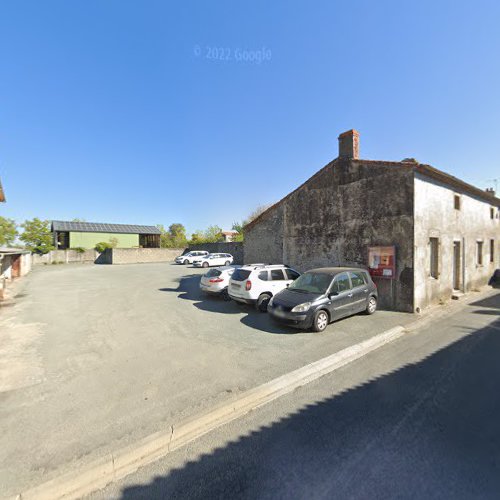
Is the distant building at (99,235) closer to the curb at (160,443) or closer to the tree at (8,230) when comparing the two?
the tree at (8,230)

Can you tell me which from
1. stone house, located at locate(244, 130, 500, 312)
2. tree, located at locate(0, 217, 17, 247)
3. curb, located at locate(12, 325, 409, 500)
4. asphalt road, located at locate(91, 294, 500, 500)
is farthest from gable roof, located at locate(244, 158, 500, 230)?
tree, located at locate(0, 217, 17, 247)

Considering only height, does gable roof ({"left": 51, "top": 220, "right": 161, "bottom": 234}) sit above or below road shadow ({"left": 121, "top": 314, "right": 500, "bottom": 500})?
above

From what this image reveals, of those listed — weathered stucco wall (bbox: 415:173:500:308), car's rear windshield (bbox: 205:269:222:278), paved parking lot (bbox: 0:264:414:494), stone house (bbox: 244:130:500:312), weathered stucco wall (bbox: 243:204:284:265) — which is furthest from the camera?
weathered stucco wall (bbox: 243:204:284:265)

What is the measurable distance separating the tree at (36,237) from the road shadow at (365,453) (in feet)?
133

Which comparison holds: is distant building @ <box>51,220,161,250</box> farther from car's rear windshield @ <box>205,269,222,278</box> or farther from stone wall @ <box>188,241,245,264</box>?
car's rear windshield @ <box>205,269,222,278</box>

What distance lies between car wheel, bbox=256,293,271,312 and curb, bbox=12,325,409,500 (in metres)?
3.93

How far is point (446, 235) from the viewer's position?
1069 cm

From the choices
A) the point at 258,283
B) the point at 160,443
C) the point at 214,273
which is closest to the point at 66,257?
the point at 214,273

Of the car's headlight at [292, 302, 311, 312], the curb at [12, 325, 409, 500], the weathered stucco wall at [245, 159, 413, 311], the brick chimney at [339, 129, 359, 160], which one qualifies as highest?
the brick chimney at [339, 129, 359, 160]

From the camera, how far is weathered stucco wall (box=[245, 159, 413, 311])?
8.96 m

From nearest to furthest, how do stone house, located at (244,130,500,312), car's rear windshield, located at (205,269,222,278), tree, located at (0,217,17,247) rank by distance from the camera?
1. stone house, located at (244,130,500,312)
2. car's rear windshield, located at (205,269,222,278)
3. tree, located at (0,217,17,247)

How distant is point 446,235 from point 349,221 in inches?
165

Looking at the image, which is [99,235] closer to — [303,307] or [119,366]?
[119,366]

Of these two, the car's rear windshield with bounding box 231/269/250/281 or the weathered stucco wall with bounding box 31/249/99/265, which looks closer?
the car's rear windshield with bounding box 231/269/250/281
